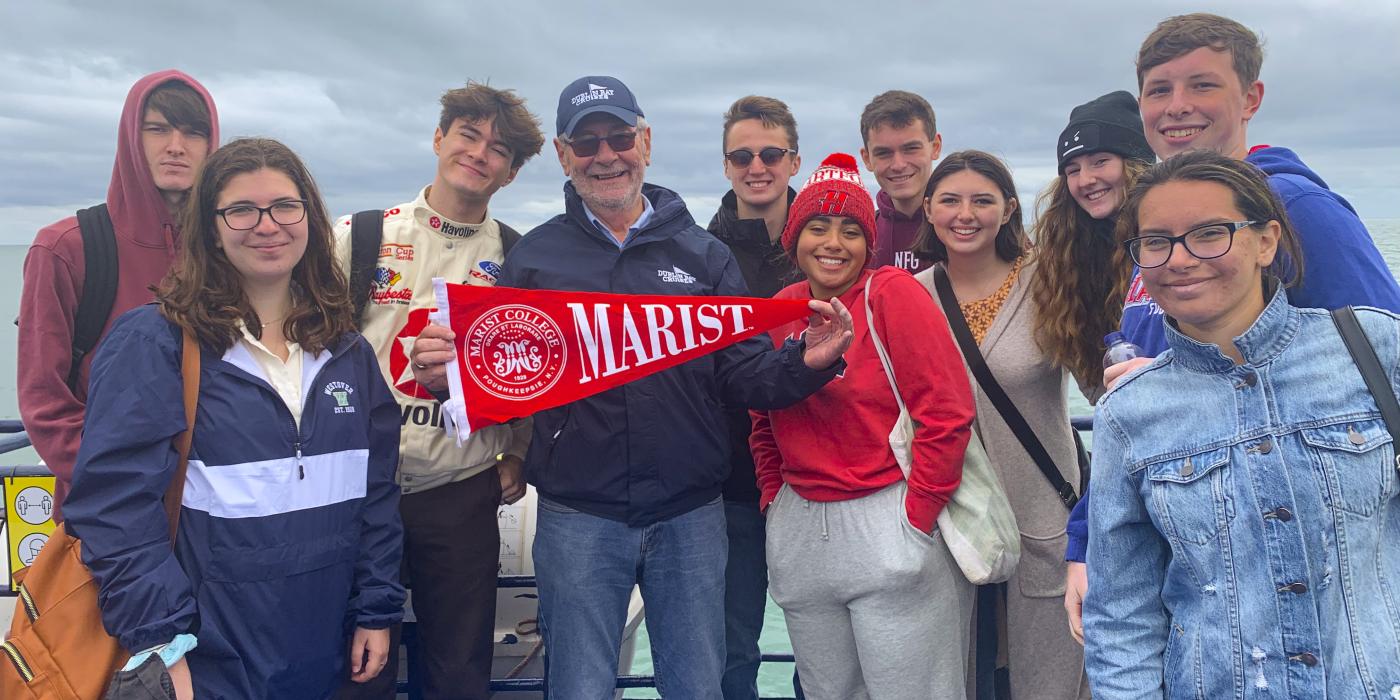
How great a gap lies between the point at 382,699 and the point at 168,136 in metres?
2.28

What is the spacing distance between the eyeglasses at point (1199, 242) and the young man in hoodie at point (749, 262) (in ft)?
5.32

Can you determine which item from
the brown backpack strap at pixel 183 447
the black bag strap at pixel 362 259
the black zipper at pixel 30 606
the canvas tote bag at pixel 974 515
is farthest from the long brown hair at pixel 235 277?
the canvas tote bag at pixel 974 515

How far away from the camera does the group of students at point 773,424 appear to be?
1902mm

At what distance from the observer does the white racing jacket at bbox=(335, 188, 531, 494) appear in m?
3.34

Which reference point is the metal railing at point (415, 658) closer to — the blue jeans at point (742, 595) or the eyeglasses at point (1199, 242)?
the blue jeans at point (742, 595)

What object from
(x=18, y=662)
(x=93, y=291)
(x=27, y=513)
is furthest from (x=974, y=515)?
(x=27, y=513)

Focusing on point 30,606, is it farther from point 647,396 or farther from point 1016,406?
point 1016,406

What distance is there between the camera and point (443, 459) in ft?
11.0

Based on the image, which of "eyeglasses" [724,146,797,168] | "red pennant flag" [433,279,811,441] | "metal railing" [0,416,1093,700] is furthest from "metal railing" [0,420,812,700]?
"eyeglasses" [724,146,797,168]

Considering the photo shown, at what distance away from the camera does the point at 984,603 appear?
3.37 metres

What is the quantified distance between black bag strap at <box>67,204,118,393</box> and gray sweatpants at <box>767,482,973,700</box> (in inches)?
101

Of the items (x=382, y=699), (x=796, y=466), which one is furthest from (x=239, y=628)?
(x=796, y=466)

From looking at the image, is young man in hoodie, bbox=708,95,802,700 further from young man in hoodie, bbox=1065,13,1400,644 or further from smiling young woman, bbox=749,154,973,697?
young man in hoodie, bbox=1065,13,1400,644

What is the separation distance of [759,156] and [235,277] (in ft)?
7.60
